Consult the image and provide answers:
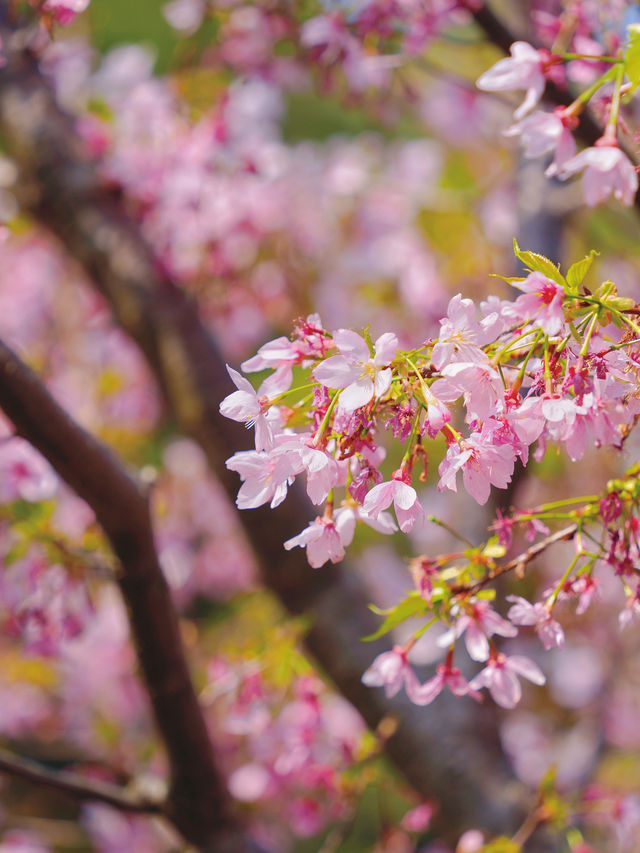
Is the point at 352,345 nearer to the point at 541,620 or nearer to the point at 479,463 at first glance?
the point at 479,463

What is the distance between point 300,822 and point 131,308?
1.02m

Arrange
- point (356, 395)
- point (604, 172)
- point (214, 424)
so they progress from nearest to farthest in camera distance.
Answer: point (356, 395) → point (604, 172) → point (214, 424)

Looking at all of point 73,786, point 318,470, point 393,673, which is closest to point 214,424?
point 73,786

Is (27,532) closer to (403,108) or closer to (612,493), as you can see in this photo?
(612,493)

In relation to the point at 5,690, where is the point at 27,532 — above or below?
above

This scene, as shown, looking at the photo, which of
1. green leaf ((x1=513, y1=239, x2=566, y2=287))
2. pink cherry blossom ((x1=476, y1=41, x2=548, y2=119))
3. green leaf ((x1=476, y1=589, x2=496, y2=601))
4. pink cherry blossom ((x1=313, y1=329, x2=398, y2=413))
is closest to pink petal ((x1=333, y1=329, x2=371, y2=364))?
pink cherry blossom ((x1=313, y1=329, x2=398, y2=413))

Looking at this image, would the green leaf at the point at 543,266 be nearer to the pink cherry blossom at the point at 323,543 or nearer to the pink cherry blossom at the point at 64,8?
the pink cherry blossom at the point at 323,543

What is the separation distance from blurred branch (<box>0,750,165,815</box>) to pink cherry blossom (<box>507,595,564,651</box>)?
64 cm

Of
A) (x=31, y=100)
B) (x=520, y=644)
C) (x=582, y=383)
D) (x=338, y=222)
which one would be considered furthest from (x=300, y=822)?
(x=338, y=222)

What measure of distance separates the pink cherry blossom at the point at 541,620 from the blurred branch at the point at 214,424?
1.57 feet

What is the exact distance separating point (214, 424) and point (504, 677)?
32.2 inches

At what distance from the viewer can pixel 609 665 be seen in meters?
2.33

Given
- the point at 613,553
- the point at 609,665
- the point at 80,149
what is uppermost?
the point at 80,149

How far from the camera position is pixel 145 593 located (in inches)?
33.9
